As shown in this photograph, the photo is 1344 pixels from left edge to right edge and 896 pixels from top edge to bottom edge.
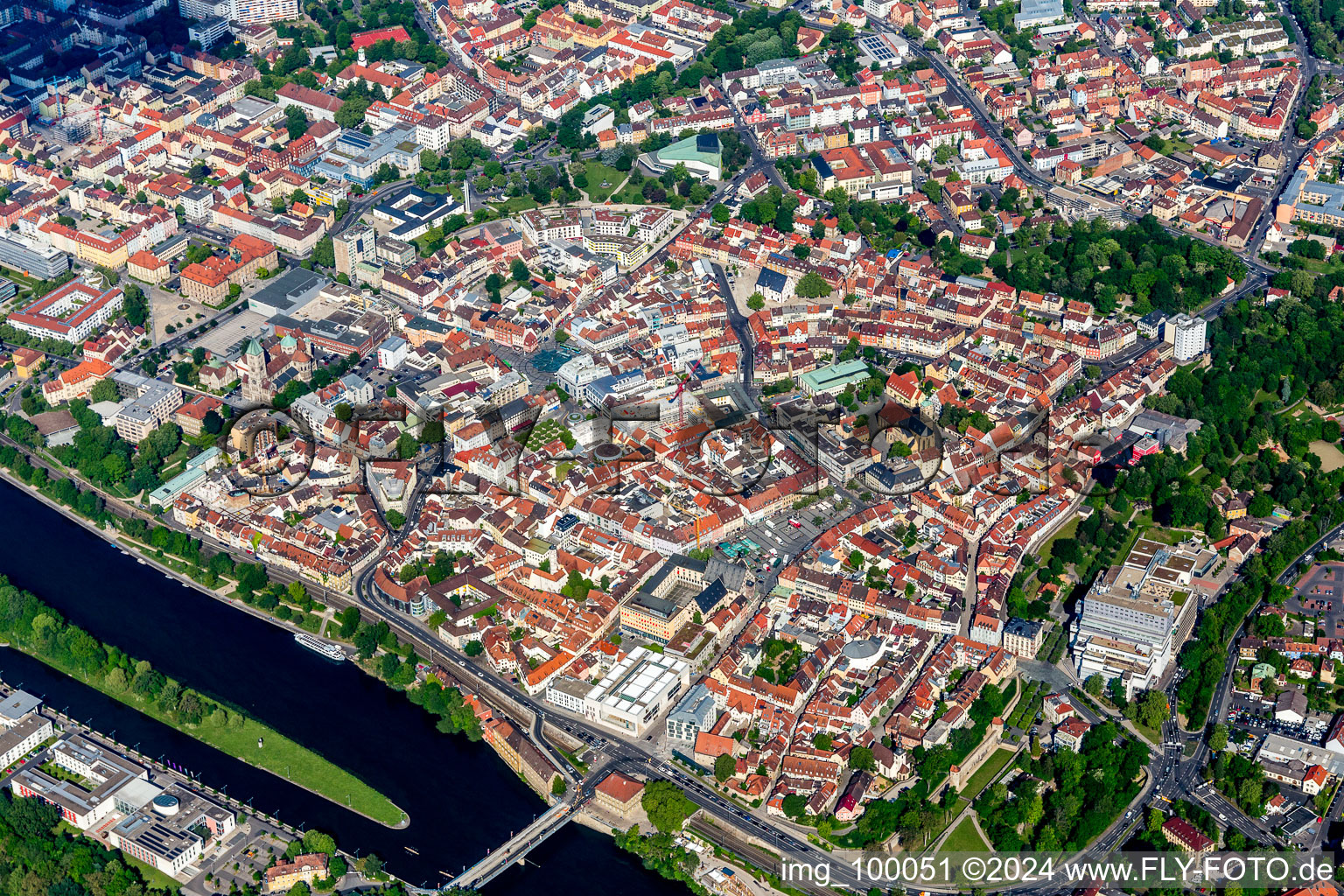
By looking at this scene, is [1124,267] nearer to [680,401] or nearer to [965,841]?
[680,401]

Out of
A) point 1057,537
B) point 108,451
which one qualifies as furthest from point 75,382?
point 1057,537

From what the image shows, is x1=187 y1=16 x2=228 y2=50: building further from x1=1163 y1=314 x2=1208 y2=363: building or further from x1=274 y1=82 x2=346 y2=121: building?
x1=1163 y1=314 x2=1208 y2=363: building

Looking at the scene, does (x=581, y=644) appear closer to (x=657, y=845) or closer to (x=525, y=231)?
(x=657, y=845)

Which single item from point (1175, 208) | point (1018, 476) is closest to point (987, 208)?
point (1175, 208)

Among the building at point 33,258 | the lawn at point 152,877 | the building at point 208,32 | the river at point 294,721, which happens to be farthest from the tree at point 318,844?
the building at point 208,32

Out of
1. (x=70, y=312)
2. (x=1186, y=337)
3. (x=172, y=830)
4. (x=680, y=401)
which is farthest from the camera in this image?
(x=70, y=312)
